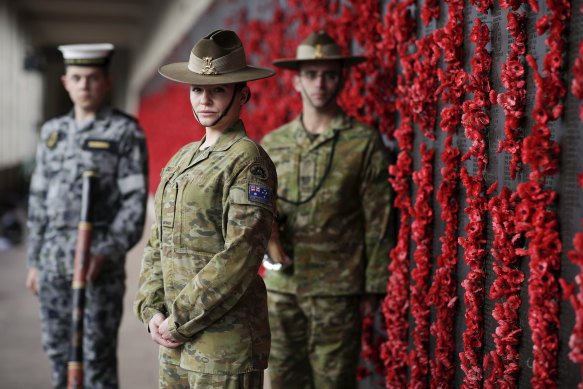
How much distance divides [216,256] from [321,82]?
116 cm

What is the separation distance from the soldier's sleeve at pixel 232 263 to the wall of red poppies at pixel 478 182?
72cm

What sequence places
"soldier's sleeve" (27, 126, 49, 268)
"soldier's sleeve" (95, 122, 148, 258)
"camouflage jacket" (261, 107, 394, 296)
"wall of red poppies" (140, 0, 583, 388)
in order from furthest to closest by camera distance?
"soldier's sleeve" (27, 126, 49, 268) → "soldier's sleeve" (95, 122, 148, 258) → "camouflage jacket" (261, 107, 394, 296) → "wall of red poppies" (140, 0, 583, 388)

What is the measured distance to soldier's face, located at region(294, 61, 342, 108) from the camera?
2703 mm

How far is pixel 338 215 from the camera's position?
105 inches

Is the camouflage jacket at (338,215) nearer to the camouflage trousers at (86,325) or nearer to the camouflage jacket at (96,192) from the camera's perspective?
the camouflage jacket at (96,192)

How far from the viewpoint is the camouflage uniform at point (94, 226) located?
9.62ft

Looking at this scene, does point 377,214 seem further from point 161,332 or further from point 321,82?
point 161,332

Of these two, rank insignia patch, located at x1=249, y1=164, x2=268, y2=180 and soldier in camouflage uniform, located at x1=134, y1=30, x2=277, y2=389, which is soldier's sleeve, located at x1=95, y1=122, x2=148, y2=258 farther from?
rank insignia patch, located at x1=249, y1=164, x2=268, y2=180

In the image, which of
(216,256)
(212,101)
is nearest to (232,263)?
(216,256)

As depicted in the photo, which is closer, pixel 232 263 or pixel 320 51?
pixel 232 263

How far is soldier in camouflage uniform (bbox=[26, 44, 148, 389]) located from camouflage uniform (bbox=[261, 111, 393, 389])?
73 cm

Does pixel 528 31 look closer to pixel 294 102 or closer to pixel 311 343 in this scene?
pixel 311 343

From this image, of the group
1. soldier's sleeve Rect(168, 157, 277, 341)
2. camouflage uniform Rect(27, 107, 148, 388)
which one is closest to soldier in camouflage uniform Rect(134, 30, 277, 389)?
soldier's sleeve Rect(168, 157, 277, 341)

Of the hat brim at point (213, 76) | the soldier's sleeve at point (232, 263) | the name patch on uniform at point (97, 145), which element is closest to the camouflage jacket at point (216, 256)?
the soldier's sleeve at point (232, 263)
